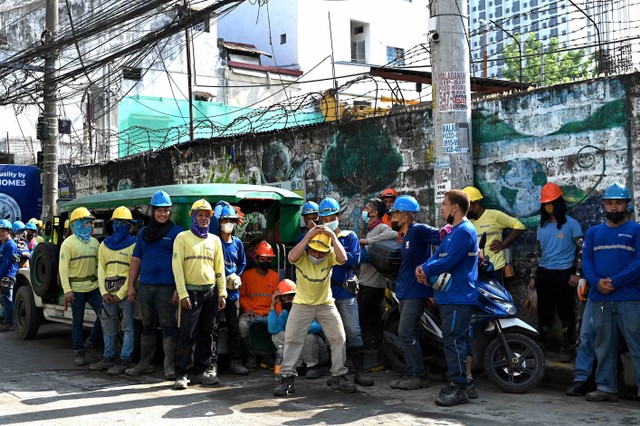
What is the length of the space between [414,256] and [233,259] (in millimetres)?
2198

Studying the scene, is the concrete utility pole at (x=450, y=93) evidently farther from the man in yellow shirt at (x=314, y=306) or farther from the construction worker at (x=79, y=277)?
the construction worker at (x=79, y=277)

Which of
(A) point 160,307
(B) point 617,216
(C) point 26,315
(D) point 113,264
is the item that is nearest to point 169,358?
(A) point 160,307

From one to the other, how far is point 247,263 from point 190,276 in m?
1.36

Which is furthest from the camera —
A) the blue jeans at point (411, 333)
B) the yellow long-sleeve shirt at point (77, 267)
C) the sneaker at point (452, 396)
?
the yellow long-sleeve shirt at point (77, 267)

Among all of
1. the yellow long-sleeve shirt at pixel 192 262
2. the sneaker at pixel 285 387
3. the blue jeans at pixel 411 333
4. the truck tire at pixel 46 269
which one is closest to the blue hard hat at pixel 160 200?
the yellow long-sleeve shirt at pixel 192 262

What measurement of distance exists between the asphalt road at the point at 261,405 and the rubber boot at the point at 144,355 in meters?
0.12

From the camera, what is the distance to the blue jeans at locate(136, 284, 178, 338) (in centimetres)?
859

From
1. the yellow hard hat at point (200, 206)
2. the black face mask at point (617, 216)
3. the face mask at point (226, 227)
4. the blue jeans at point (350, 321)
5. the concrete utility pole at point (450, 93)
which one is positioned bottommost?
the blue jeans at point (350, 321)

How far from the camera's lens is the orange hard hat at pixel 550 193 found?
29.2 feet

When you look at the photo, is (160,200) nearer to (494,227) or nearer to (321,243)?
(321,243)

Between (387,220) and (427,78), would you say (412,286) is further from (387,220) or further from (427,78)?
(427,78)

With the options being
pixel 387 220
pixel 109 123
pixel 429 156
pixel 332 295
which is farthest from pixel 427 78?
pixel 109 123

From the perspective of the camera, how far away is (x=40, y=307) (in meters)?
11.7

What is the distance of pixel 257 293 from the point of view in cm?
937
